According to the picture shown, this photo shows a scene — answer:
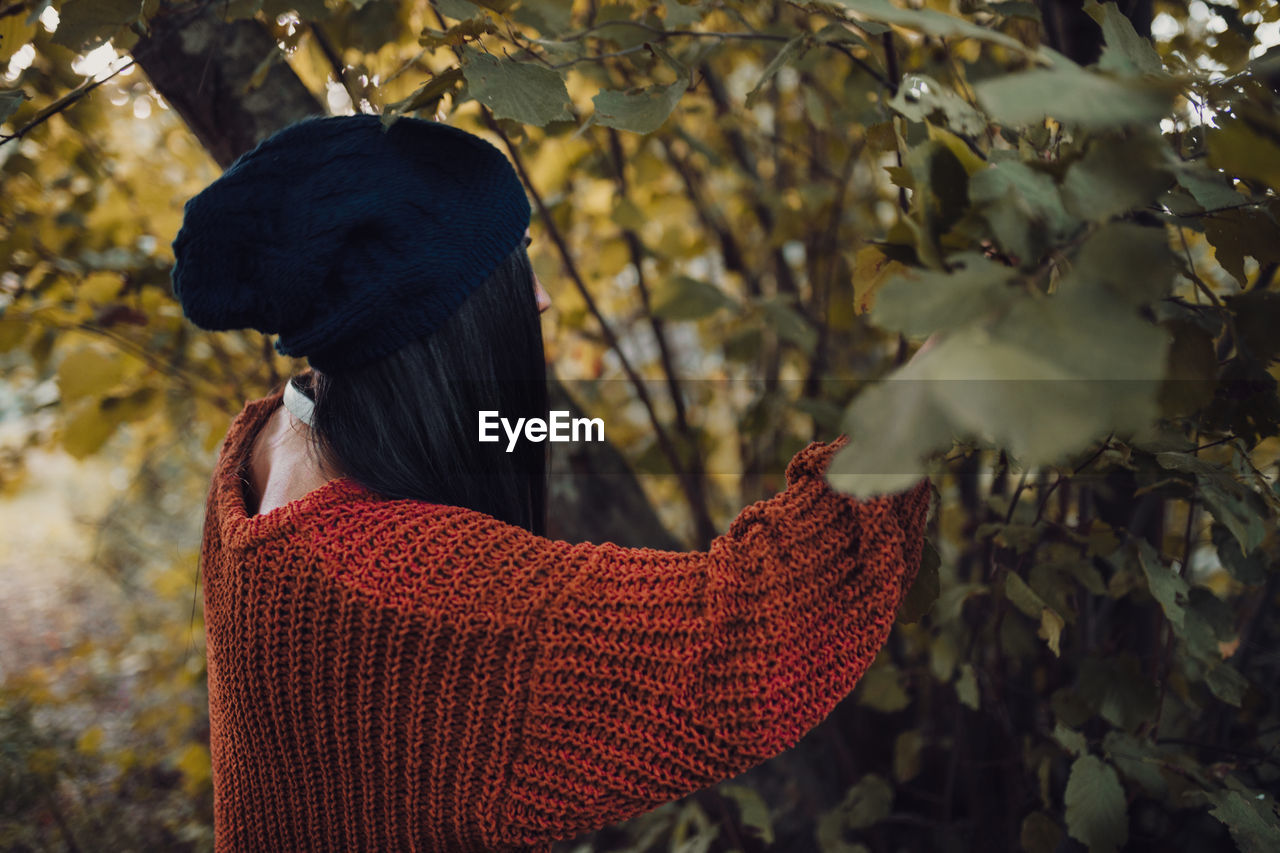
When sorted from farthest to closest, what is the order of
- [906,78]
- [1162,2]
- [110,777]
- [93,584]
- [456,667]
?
[93,584]
[110,777]
[1162,2]
[456,667]
[906,78]

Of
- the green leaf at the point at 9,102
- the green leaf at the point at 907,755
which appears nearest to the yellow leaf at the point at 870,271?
the green leaf at the point at 9,102

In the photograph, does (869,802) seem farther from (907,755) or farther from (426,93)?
(426,93)

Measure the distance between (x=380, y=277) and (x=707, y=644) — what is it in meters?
0.49

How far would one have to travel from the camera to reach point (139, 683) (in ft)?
9.76

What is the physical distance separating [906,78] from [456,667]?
674mm

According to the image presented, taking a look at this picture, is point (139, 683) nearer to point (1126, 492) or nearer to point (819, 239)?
point (819, 239)

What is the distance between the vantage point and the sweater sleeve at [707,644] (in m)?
0.69

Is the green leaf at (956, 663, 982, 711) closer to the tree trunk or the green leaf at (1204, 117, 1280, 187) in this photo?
the green leaf at (1204, 117, 1280, 187)

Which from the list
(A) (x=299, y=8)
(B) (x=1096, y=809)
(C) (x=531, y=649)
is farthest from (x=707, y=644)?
(A) (x=299, y=8)

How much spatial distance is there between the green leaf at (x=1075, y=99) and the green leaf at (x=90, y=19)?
0.84 meters

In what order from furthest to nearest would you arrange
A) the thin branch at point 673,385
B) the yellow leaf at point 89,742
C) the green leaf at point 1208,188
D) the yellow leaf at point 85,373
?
the yellow leaf at point 89,742, the thin branch at point 673,385, the yellow leaf at point 85,373, the green leaf at point 1208,188

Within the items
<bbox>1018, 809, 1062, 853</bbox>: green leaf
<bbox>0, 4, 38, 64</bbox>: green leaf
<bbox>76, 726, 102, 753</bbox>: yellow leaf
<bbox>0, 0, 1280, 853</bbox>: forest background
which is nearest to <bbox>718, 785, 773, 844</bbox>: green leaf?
<bbox>0, 0, 1280, 853</bbox>: forest background

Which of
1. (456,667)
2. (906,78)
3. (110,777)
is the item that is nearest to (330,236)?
(456,667)

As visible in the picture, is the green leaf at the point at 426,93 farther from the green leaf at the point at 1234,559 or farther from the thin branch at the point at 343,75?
the green leaf at the point at 1234,559
